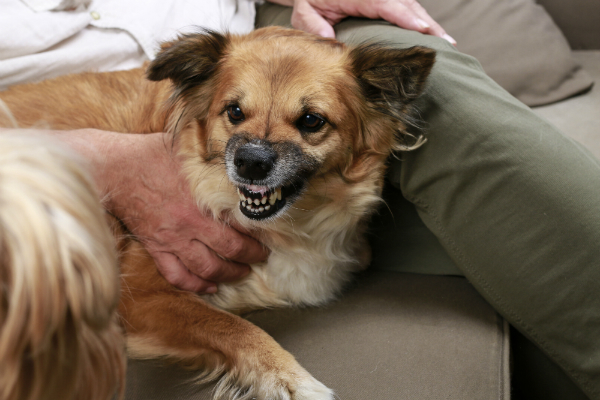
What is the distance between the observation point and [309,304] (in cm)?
125

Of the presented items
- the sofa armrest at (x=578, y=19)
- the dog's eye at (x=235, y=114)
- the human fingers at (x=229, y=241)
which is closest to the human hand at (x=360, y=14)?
the dog's eye at (x=235, y=114)

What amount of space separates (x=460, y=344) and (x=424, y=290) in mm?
201

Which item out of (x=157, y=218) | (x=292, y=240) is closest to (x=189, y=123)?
(x=157, y=218)

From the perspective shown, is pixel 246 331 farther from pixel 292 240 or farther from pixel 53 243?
pixel 53 243

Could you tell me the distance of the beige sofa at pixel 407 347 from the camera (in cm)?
96

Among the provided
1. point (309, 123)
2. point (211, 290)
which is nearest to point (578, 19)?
point (309, 123)

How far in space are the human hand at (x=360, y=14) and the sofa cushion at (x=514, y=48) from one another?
→ 35 centimetres

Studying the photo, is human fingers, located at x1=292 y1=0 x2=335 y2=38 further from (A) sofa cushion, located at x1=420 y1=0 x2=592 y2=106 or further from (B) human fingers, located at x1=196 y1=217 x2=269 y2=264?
(B) human fingers, located at x1=196 y1=217 x2=269 y2=264

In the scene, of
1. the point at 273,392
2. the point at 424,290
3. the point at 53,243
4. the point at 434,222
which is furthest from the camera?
the point at 424,290

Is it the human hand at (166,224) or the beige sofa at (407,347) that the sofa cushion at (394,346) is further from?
the human hand at (166,224)

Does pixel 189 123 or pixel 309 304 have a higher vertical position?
pixel 189 123

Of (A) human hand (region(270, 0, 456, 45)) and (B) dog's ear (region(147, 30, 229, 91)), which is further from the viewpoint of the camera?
(A) human hand (region(270, 0, 456, 45))

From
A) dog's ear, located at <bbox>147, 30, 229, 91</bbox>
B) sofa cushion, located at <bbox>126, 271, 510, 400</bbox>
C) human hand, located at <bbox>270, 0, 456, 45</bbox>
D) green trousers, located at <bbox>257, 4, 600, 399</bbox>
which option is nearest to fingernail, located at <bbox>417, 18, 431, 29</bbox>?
human hand, located at <bbox>270, 0, 456, 45</bbox>

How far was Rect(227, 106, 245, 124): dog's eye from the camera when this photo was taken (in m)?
1.16
